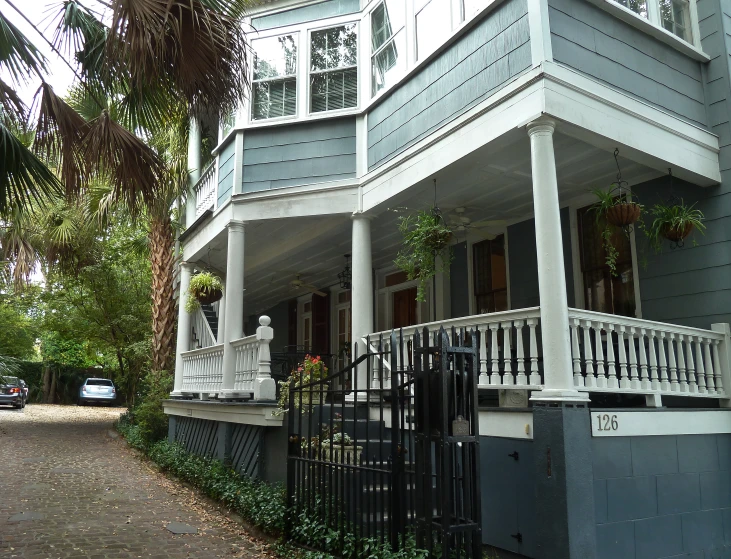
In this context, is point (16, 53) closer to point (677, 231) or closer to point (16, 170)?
point (16, 170)

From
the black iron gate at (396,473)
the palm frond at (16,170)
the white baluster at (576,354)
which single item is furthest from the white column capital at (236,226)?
the white baluster at (576,354)

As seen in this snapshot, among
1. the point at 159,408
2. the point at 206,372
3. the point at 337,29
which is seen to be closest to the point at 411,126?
the point at 337,29

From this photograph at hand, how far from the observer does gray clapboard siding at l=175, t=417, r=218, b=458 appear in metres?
9.68

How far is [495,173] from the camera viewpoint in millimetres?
7758

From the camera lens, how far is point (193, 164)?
12.5 m

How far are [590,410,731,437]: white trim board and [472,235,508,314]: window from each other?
344cm

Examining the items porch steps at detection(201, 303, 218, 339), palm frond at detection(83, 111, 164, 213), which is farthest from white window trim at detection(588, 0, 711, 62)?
porch steps at detection(201, 303, 218, 339)

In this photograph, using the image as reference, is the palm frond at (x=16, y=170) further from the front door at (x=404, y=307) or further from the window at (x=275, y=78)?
the front door at (x=404, y=307)

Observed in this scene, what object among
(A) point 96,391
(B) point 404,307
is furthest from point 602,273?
(A) point 96,391

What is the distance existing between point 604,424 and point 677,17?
528 cm

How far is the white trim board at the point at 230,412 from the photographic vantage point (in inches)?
291

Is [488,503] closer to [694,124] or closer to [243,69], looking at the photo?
[694,124]

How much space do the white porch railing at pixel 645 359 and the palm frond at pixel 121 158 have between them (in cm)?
490

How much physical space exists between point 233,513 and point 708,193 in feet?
21.9
